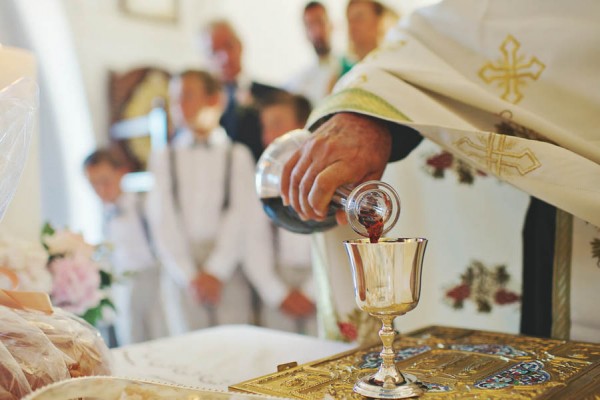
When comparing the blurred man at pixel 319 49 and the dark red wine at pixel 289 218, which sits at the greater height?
the blurred man at pixel 319 49

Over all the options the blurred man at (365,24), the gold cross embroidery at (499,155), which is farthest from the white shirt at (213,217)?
the gold cross embroidery at (499,155)

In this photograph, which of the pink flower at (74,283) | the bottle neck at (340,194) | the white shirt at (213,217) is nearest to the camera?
the bottle neck at (340,194)

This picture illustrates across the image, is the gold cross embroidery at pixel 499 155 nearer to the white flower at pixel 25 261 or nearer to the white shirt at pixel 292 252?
the white flower at pixel 25 261

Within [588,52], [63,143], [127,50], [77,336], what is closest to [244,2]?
[127,50]

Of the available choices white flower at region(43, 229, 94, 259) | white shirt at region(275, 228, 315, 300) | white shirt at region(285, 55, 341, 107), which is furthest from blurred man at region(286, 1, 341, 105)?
white flower at region(43, 229, 94, 259)

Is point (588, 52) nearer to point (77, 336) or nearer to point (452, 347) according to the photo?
point (452, 347)

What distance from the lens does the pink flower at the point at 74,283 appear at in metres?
1.17

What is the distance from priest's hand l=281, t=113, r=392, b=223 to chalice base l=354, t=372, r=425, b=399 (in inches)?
11.1

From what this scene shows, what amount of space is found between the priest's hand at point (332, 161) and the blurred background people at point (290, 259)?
5.78ft

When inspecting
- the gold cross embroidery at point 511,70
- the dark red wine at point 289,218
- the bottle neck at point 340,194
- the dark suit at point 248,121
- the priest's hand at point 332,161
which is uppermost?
the dark suit at point 248,121

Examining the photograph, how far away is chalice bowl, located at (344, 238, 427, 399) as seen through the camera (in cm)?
61

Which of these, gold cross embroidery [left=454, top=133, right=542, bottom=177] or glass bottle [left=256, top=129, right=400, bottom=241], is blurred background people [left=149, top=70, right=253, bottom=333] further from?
gold cross embroidery [left=454, top=133, right=542, bottom=177]

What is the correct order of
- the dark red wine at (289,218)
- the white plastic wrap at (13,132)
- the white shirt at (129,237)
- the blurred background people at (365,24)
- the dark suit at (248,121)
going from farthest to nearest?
the white shirt at (129,237) → the dark suit at (248,121) → the blurred background people at (365,24) → the dark red wine at (289,218) → the white plastic wrap at (13,132)

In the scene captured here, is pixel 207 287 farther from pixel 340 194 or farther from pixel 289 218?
pixel 340 194
